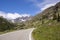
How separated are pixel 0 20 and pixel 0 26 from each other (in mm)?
5590

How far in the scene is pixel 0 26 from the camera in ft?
191

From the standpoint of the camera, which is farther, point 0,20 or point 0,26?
point 0,20

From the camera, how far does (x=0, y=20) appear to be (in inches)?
2494
